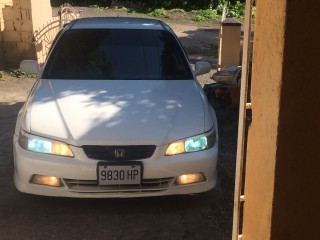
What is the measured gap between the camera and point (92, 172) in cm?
391

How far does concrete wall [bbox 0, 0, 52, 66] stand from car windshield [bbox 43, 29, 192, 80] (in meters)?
5.09

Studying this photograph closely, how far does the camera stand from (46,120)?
13.6ft

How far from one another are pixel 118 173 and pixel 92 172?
0.21 m

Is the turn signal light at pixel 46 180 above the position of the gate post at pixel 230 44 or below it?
below

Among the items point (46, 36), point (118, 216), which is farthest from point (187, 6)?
point (118, 216)

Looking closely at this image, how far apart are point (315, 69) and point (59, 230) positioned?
2.57 metres

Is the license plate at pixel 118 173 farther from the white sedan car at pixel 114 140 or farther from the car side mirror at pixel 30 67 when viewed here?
the car side mirror at pixel 30 67

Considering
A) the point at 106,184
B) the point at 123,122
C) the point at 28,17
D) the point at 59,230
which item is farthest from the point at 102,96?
the point at 28,17

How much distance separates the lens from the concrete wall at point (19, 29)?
10133mm

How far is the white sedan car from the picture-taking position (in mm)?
3947

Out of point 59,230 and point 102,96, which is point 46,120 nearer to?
point 102,96

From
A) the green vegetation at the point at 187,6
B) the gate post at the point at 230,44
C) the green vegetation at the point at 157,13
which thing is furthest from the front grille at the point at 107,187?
the green vegetation at the point at 187,6

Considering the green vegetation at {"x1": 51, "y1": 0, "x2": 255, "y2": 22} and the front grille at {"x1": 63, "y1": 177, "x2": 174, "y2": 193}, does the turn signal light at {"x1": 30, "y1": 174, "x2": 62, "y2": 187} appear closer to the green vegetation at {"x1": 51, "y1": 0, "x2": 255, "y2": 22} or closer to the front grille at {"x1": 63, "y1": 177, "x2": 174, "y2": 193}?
the front grille at {"x1": 63, "y1": 177, "x2": 174, "y2": 193}

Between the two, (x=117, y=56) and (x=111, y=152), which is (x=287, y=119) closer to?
(x=111, y=152)
